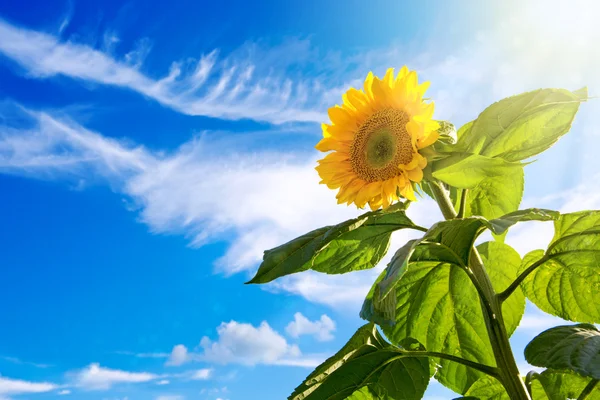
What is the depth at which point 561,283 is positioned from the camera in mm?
1968

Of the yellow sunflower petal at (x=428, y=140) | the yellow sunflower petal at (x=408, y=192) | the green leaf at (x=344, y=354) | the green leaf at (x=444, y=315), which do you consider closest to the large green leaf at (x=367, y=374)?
the green leaf at (x=344, y=354)

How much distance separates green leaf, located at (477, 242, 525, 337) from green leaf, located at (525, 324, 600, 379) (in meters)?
0.30

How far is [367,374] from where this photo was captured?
6.10ft

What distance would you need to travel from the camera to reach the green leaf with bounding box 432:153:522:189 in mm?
1607

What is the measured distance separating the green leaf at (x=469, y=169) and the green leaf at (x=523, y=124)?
111mm

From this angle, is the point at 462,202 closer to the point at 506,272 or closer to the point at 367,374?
the point at 506,272

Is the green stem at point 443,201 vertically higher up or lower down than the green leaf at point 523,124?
lower down

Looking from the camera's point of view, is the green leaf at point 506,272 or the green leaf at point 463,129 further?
the green leaf at point 506,272

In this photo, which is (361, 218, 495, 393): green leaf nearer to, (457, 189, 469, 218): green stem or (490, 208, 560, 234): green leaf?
(457, 189, 469, 218): green stem

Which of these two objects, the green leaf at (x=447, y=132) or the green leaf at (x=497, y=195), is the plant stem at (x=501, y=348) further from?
the green leaf at (x=447, y=132)

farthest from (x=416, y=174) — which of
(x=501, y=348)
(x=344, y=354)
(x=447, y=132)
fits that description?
(x=344, y=354)

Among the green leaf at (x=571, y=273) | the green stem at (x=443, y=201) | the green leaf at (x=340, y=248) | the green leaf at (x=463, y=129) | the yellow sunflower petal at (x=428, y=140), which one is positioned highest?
the green leaf at (x=463, y=129)

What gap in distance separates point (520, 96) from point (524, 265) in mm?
638

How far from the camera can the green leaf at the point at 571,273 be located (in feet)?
6.14
